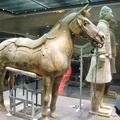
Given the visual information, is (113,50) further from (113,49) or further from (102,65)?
(102,65)

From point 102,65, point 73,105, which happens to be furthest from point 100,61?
point 73,105

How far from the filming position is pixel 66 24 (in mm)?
2078

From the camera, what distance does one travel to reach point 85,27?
6.63 ft

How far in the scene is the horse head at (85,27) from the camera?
2.00 meters

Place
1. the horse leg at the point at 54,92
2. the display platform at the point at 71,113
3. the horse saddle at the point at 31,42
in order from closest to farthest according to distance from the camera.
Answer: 1. the horse saddle at the point at 31,42
2. the horse leg at the point at 54,92
3. the display platform at the point at 71,113

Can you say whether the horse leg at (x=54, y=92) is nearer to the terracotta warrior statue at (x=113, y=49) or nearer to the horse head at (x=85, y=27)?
the horse head at (x=85, y=27)

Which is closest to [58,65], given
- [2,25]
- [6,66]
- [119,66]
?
[6,66]

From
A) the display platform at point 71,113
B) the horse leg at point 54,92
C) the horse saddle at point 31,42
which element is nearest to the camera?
the horse saddle at point 31,42

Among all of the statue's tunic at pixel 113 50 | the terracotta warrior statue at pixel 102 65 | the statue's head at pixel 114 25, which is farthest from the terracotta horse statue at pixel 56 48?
the statue's head at pixel 114 25

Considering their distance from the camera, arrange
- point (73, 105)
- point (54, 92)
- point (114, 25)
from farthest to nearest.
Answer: point (114, 25), point (73, 105), point (54, 92)

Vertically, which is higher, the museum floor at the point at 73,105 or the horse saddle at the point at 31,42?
the horse saddle at the point at 31,42

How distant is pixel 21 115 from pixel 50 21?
205 cm

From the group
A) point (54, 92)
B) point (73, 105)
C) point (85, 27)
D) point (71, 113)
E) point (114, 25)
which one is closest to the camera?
point (85, 27)

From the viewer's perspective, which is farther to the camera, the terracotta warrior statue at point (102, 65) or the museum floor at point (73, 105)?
the museum floor at point (73, 105)
